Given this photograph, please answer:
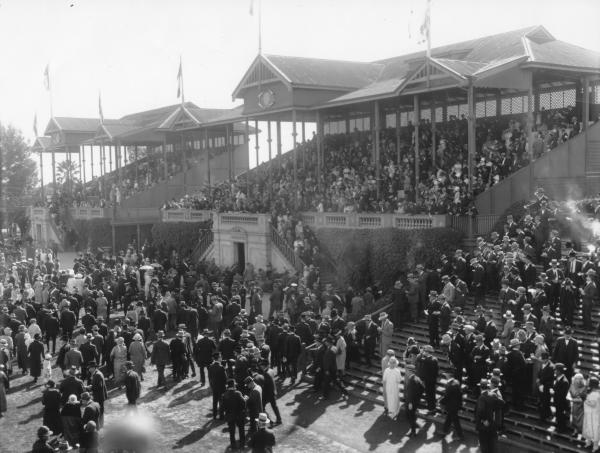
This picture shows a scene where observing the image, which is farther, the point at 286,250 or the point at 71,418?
the point at 286,250

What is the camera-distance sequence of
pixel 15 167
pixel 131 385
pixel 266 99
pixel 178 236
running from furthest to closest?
pixel 15 167, pixel 178 236, pixel 266 99, pixel 131 385

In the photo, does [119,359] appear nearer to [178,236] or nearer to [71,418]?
[71,418]

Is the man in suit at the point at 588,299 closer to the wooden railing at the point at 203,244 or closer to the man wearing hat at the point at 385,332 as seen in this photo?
the man wearing hat at the point at 385,332

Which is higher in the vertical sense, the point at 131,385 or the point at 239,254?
the point at 239,254

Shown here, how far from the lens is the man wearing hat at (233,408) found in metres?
14.0

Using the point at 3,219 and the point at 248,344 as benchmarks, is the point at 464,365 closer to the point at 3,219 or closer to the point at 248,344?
the point at 248,344

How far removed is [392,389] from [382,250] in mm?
11595

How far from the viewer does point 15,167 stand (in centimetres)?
6322

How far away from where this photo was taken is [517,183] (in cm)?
2592

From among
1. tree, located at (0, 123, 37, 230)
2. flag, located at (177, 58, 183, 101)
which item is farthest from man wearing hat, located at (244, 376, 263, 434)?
tree, located at (0, 123, 37, 230)

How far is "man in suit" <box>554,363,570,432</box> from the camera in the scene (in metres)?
13.5

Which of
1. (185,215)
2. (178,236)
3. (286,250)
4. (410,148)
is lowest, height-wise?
(286,250)

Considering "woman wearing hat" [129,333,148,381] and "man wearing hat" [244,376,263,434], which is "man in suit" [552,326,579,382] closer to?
"man wearing hat" [244,376,263,434]

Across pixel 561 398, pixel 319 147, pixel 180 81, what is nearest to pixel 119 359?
pixel 561 398
